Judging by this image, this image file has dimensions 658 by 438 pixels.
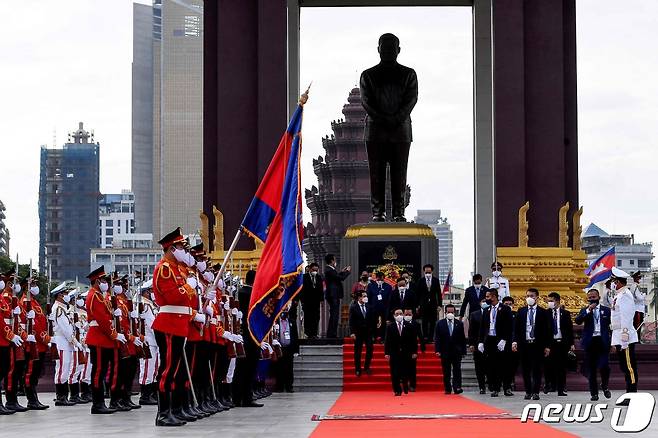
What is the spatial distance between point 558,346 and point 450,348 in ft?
6.36

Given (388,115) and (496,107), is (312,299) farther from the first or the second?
(496,107)

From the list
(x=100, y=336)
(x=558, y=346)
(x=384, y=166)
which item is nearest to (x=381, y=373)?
(x=558, y=346)

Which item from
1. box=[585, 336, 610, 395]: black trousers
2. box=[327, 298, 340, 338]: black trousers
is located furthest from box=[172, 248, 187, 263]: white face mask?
box=[327, 298, 340, 338]: black trousers

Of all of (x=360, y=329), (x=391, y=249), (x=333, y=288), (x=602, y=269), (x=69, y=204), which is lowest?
(x=360, y=329)

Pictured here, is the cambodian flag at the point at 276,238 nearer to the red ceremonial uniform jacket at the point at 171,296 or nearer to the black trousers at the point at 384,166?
the red ceremonial uniform jacket at the point at 171,296

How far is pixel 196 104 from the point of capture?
620ft

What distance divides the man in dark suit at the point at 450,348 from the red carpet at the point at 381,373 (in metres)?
1.35

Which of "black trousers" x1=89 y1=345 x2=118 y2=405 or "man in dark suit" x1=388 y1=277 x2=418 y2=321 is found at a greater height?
"man in dark suit" x1=388 y1=277 x2=418 y2=321

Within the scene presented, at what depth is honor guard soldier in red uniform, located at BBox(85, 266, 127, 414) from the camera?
20750 mm

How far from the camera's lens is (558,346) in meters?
25.9

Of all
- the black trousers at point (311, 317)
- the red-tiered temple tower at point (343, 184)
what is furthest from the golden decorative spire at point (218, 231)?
the red-tiered temple tower at point (343, 184)

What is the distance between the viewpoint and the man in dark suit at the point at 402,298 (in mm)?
27281

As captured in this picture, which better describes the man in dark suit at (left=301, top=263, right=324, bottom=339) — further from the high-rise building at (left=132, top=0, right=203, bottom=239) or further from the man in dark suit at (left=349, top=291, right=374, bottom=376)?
the high-rise building at (left=132, top=0, right=203, bottom=239)

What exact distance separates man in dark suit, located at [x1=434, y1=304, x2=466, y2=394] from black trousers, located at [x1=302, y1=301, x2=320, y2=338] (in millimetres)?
4084
